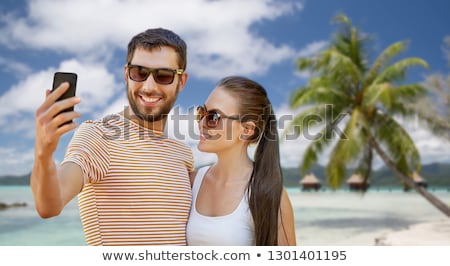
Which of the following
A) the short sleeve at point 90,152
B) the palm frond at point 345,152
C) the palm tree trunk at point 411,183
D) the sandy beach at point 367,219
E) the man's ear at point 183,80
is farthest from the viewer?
the sandy beach at point 367,219

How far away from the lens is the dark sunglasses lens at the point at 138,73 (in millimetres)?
2910

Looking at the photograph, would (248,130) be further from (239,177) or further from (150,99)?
(150,99)

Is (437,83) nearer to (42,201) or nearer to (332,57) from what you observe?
(332,57)

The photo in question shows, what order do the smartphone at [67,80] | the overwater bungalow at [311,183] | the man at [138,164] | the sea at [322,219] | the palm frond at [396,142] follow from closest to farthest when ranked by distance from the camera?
the smartphone at [67,80] < the man at [138,164] < the palm frond at [396,142] < the sea at [322,219] < the overwater bungalow at [311,183]

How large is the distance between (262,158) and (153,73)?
2.85 ft

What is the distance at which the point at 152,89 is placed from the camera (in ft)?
9.48

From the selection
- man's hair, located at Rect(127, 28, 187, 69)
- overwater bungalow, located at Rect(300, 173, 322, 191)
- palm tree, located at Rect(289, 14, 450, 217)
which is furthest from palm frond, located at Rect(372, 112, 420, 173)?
overwater bungalow, located at Rect(300, 173, 322, 191)

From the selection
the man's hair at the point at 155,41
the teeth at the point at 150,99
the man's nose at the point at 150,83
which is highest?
the man's hair at the point at 155,41

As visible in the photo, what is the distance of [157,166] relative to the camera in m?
2.78

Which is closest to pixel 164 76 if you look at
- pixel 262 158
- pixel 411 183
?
pixel 262 158

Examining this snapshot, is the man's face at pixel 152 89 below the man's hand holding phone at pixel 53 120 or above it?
above

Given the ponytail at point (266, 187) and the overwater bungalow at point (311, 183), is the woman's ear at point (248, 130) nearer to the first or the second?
the ponytail at point (266, 187)

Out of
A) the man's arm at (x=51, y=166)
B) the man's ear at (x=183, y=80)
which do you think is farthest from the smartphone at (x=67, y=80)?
the man's ear at (x=183, y=80)
